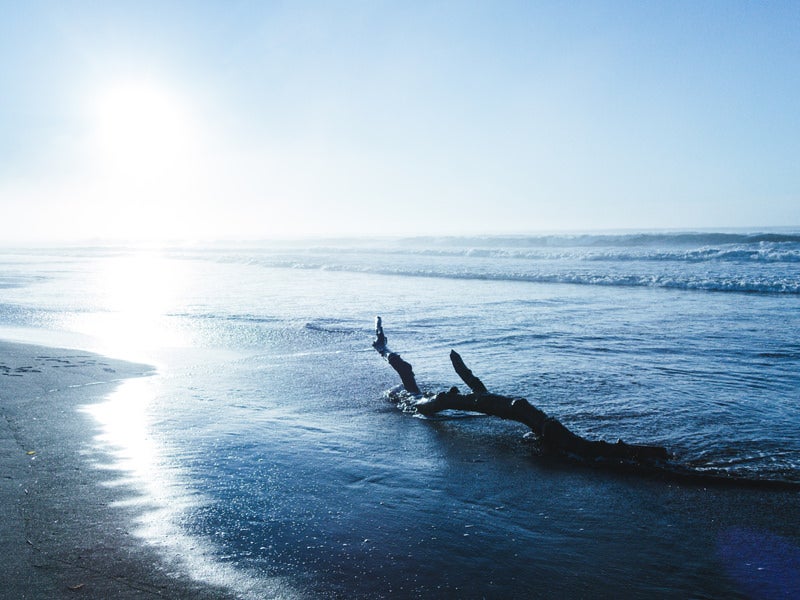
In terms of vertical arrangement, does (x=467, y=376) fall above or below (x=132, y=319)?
above

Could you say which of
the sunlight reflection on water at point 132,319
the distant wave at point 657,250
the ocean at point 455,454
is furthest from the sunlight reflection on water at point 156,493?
the distant wave at point 657,250

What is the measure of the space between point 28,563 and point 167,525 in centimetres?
72

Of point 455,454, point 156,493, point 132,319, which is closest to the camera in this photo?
point 156,493

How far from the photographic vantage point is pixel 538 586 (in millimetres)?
2979

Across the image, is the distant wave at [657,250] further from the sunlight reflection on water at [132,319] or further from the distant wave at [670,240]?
the sunlight reflection on water at [132,319]

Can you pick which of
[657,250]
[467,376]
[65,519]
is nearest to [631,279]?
[467,376]

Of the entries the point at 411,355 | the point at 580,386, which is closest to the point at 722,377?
the point at 580,386

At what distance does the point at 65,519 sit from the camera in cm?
361

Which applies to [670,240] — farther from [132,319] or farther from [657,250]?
[132,319]

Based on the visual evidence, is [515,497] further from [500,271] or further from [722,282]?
[500,271]

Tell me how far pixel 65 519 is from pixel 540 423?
348cm

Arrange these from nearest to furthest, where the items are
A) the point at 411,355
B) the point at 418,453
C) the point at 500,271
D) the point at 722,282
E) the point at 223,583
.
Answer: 1. the point at 223,583
2. the point at 418,453
3. the point at 411,355
4. the point at 722,282
5. the point at 500,271

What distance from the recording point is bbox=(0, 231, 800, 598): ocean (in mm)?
3148

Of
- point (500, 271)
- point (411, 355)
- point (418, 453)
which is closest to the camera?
point (418, 453)
